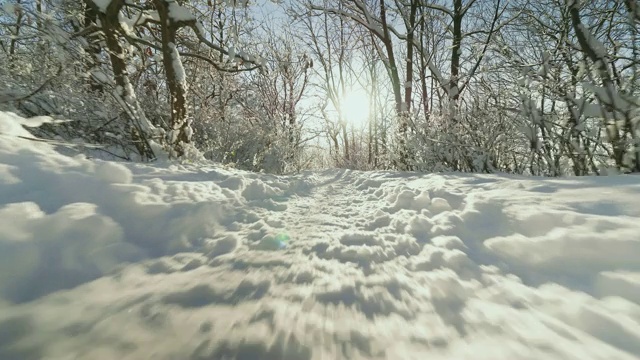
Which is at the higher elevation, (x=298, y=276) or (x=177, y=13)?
(x=177, y=13)

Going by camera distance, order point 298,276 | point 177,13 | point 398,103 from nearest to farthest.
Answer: point 298,276, point 177,13, point 398,103

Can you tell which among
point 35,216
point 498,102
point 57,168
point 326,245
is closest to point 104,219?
point 35,216

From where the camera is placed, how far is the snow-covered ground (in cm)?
84


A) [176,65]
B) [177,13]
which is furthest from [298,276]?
[177,13]

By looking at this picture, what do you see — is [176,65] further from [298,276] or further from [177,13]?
[298,276]

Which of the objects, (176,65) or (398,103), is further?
(398,103)

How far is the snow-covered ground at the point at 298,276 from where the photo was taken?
842 millimetres

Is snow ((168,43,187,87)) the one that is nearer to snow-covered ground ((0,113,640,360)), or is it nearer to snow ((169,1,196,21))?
snow ((169,1,196,21))

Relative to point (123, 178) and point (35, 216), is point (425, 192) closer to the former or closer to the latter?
point (123, 178)

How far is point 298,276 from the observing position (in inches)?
51.2

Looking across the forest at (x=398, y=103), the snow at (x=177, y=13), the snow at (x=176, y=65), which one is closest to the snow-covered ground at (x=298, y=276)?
the forest at (x=398, y=103)

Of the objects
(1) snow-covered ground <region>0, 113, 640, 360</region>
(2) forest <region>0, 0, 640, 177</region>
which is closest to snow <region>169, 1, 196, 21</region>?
(2) forest <region>0, 0, 640, 177</region>

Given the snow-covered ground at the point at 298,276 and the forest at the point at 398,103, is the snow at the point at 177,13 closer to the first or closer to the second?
the forest at the point at 398,103

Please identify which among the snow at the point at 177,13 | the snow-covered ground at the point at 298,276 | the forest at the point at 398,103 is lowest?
the snow-covered ground at the point at 298,276
